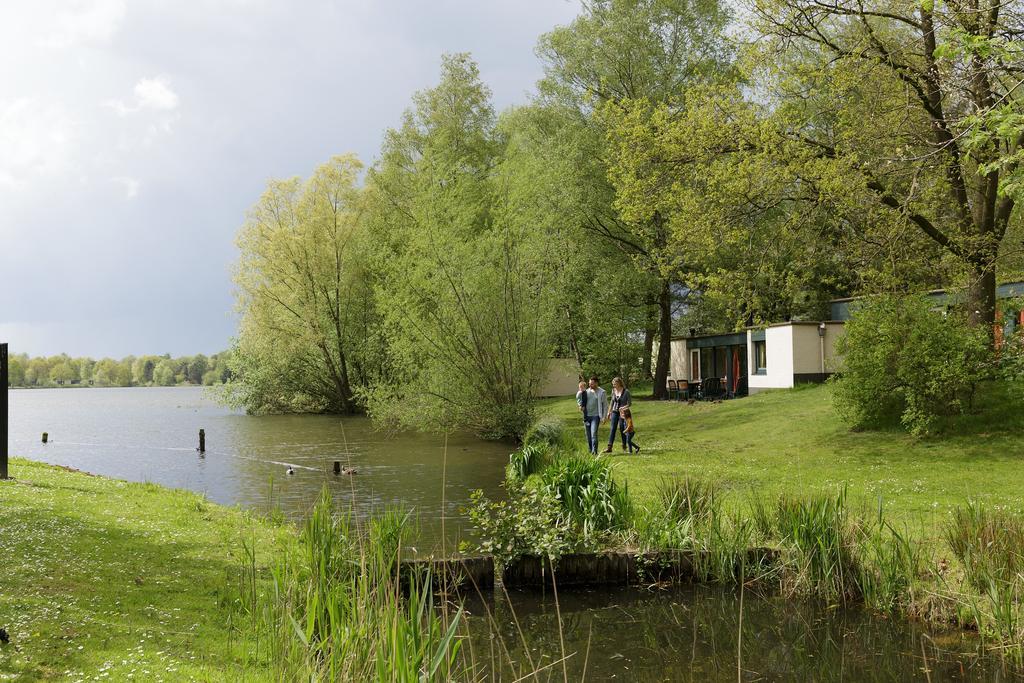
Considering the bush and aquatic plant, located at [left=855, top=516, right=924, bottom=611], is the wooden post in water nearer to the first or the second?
aquatic plant, located at [left=855, top=516, right=924, bottom=611]

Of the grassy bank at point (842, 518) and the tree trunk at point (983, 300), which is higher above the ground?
the tree trunk at point (983, 300)

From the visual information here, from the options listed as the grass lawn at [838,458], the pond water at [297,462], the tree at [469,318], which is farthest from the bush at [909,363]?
the tree at [469,318]

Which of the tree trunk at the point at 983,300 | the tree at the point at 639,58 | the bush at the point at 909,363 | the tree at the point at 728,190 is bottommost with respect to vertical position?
the bush at the point at 909,363

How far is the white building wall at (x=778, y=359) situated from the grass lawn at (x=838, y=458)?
4.06 metres

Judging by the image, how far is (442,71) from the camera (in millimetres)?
44500

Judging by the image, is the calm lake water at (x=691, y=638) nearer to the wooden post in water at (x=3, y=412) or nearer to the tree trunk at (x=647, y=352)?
the wooden post in water at (x=3, y=412)

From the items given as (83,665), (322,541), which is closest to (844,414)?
(322,541)

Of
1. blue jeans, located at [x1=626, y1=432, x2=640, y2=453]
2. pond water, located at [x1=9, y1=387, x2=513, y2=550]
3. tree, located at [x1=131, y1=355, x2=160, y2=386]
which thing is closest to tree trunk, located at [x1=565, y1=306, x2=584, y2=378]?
pond water, located at [x1=9, y1=387, x2=513, y2=550]

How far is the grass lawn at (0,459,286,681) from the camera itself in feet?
17.5

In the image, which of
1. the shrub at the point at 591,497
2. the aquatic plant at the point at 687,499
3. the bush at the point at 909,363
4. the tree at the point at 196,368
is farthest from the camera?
the tree at the point at 196,368

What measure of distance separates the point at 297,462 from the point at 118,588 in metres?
15.2

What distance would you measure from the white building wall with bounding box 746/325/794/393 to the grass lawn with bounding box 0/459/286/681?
22287 mm

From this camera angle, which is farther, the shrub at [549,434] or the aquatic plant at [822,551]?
the shrub at [549,434]

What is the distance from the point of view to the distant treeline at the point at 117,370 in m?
163
